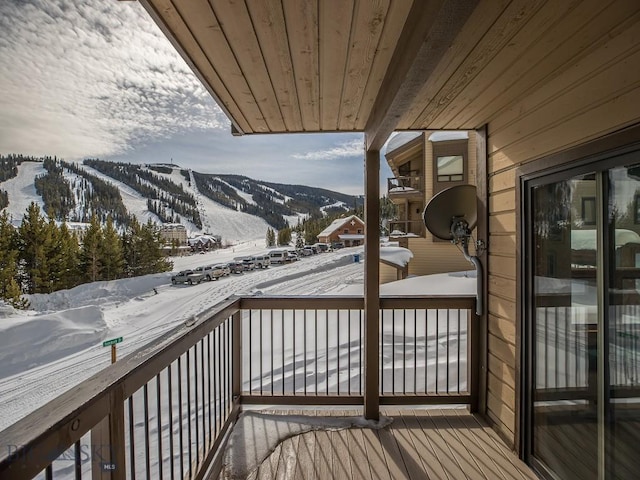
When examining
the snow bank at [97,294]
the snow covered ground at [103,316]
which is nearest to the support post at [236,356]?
the snow covered ground at [103,316]

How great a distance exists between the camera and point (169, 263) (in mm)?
27891

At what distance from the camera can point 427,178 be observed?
1138 centimetres

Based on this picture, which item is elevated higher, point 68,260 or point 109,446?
point 109,446

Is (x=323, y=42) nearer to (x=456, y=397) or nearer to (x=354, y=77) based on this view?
(x=354, y=77)

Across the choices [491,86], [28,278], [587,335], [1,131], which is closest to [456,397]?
[587,335]

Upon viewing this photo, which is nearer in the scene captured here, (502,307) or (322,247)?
(502,307)

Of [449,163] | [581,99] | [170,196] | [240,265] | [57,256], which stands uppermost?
[170,196]

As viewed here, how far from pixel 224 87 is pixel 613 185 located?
2.05 meters

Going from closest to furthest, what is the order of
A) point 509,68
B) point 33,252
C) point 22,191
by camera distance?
point 509,68, point 33,252, point 22,191

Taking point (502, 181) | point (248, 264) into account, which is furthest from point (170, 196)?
point (502, 181)

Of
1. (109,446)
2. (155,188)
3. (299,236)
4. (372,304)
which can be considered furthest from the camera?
(155,188)

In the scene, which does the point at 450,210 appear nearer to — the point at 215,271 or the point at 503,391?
the point at 503,391

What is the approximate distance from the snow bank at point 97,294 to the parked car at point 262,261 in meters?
6.43

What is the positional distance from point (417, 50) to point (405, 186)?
476 inches
